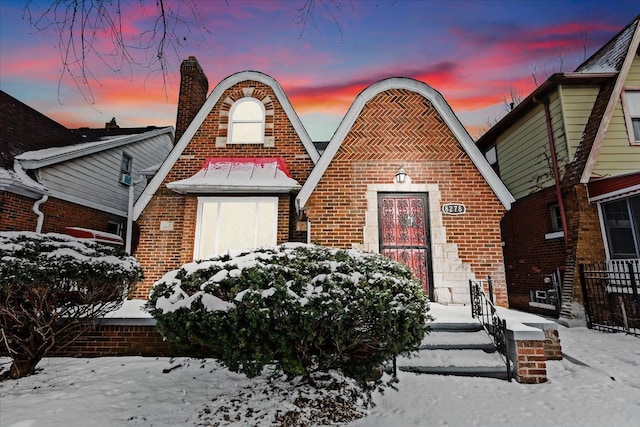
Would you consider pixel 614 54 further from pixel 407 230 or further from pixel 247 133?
pixel 247 133

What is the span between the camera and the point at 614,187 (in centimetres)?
804

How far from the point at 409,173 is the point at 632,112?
24.3ft

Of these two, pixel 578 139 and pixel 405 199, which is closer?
pixel 405 199

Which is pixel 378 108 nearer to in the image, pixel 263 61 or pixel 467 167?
pixel 467 167

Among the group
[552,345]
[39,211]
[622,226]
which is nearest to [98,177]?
[39,211]

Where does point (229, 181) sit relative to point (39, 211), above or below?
above

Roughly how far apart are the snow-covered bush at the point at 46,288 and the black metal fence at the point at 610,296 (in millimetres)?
10337

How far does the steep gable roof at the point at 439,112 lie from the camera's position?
7531 millimetres

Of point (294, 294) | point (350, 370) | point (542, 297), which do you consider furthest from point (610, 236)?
point (294, 294)

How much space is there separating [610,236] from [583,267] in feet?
4.02

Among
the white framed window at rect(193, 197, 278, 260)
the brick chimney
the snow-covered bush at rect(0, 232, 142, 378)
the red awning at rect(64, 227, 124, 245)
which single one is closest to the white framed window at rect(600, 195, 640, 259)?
the white framed window at rect(193, 197, 278, 260)

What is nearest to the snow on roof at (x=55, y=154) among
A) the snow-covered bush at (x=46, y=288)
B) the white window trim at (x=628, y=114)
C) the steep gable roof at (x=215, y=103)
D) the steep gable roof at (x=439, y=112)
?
the steep gable roof at (x=215, y=103)

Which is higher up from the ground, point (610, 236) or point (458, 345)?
point (610, 236)

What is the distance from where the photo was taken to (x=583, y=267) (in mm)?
8195
